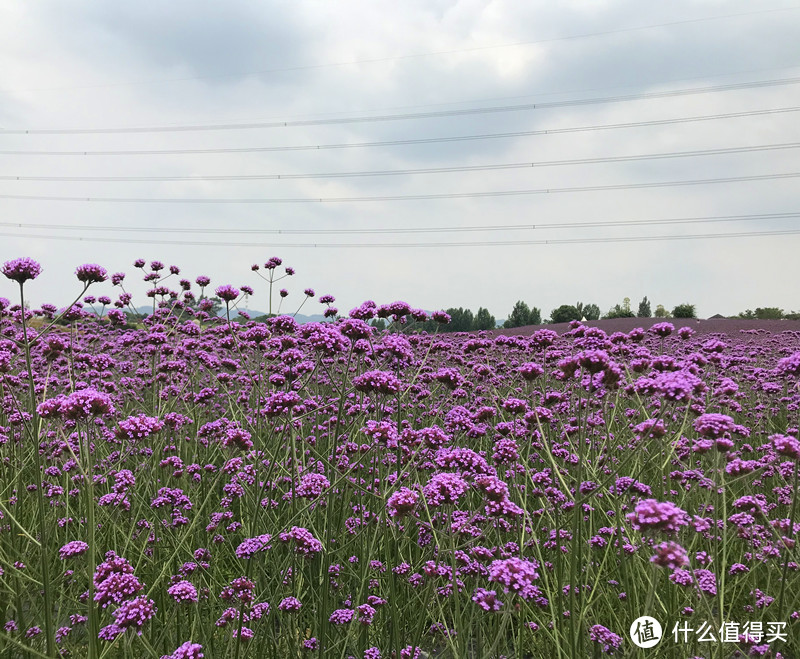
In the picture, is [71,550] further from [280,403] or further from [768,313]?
[768,313]

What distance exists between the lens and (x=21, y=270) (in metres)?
2.81

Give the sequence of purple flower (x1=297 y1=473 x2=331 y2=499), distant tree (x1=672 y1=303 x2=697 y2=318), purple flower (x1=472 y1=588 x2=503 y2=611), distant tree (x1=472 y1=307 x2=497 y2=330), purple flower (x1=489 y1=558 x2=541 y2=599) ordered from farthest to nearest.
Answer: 1. distant tree (x1=472 y1=307 x2=497 y2=330)
2. distant tree (x1=672 y1=303 x2=697 y2=318)
3. purple flower (x1=297 y1=473 x2=331 y2=499)
4. purple flower (x1=472 y1=588 x2=503 y2=611)
5. purple flower (x1=489 y1=558 x2=541 y2=599)

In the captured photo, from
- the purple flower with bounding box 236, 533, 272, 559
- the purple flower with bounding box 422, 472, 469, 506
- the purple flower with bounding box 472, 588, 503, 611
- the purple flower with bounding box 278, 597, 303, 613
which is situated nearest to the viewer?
the purple flower with bounding box 472, 588, 503, 611

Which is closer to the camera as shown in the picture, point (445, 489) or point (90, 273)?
point (445, 489)

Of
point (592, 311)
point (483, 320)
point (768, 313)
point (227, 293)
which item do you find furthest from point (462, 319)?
point (227, 293)

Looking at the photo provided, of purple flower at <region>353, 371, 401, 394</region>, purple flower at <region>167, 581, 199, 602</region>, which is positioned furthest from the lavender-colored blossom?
purple flower at <region>353, 371, 401, 394</region>

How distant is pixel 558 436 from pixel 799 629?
2423mm

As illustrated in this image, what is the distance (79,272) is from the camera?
10.7ft

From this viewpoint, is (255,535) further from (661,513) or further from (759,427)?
(759,427)

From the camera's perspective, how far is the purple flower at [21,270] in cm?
280

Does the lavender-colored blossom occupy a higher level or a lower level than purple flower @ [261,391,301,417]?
lower

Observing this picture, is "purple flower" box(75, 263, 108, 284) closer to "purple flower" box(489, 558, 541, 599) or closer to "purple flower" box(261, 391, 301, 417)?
"purple flower" box(261, 391, 301, 417)

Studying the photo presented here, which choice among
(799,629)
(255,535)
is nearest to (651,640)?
(799,629)

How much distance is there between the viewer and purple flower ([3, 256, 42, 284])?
2801mm
